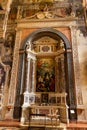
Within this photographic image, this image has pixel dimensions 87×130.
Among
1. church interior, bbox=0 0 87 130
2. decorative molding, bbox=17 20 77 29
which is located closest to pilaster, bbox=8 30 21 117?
church interior, bbox=0 0 87 130

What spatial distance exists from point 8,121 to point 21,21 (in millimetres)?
6779

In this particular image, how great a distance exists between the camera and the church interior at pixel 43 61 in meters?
8.85

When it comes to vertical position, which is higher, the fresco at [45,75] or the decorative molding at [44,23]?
the decorative molding at [44,23]

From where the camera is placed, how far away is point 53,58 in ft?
36.0

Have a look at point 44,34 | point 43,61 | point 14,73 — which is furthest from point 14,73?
point 44,34

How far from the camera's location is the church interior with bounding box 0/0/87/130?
8852 millimetres

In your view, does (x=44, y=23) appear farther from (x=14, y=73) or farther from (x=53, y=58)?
(x=14, y=73)

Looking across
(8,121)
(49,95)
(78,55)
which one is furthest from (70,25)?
(8,121)

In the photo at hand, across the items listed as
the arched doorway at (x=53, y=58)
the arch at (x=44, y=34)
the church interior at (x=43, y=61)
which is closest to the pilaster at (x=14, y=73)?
the church interior at (x=43, y=61)

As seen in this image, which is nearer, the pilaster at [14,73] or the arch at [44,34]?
the pilaster at [14,73]

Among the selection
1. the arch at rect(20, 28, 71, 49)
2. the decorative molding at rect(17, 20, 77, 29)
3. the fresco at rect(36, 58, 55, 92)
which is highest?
the decorative molding at rect(17, 20, 77, 29)

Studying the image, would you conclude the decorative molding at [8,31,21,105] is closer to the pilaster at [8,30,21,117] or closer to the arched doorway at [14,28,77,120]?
the pilaster at [8,30,21,117]

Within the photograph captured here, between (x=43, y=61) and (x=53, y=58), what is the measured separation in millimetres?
713

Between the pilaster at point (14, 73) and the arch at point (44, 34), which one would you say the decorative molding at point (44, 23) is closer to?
the arch at point (44, 34)
